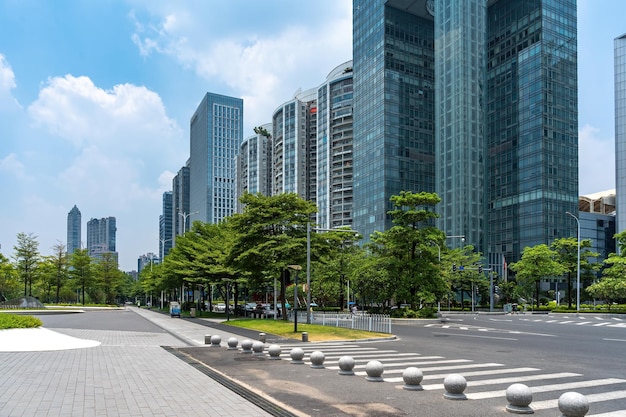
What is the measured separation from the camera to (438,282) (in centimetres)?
4506

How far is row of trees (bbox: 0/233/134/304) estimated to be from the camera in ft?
231

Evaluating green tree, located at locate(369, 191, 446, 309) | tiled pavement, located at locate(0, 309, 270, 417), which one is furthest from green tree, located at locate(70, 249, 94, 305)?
tiled pavement, located at locate(0, 309, 270, 417)

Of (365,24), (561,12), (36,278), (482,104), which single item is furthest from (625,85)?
(36,278)

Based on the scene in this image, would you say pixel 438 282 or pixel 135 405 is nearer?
pixel 135 405

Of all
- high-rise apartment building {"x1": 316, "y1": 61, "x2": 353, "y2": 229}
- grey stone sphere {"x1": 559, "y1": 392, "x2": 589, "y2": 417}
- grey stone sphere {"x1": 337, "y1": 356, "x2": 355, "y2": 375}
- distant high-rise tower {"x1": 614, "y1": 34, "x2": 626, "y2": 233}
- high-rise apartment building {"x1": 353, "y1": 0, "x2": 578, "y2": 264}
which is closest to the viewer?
grey stone sphere {"x1": 559, "y1": 392, "x2": 589, "y2": 417}

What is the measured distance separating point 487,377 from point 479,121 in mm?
94169

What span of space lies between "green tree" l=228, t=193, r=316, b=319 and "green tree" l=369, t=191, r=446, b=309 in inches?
473

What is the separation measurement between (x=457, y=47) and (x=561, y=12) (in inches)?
851

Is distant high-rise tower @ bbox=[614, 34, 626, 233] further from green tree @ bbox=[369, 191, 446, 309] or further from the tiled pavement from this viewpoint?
the tiled pavement

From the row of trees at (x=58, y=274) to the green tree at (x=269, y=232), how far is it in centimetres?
4451

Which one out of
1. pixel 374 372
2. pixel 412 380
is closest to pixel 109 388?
pixel 374 372

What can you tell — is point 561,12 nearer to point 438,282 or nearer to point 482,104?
point 482,104

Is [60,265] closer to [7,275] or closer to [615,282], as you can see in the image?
[7,275]

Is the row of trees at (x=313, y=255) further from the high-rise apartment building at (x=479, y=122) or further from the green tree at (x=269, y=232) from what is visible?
the high-rise apartment building at (x=479, y=122)
